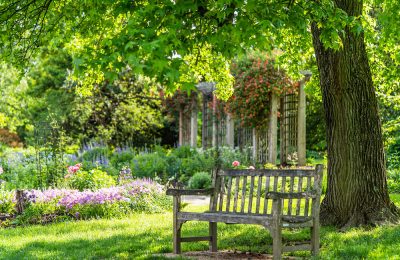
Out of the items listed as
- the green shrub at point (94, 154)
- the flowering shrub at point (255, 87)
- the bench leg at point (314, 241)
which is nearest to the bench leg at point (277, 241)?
the bench leg at point (314, 241)

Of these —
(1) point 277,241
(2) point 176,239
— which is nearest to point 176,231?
(2) point 176,239

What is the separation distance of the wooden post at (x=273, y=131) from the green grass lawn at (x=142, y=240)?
21.8 ft

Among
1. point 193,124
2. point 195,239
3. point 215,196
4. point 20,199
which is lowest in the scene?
point 195,239

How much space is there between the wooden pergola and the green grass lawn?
6633 millimetres

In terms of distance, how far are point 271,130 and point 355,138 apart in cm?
775

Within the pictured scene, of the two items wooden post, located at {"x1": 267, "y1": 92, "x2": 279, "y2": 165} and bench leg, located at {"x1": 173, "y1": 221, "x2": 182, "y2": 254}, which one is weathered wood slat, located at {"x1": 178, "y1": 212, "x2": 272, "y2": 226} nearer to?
bench leg, located at {"x1": 173, "y1": 221, "x2": 182, "y2": 254}

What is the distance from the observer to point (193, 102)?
67.7 feet

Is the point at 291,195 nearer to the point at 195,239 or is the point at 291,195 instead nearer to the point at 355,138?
the point at 195,239

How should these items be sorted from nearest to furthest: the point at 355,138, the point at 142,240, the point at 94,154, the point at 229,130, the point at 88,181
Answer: the point at 142,240 < the point at 355,138 < the point at 88,181 < the point at 94,154 < the point at 229,130

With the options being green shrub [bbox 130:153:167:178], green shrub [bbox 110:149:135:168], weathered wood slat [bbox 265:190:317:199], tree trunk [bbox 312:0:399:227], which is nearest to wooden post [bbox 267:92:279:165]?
green shrub [bbox 130:153:167:178]

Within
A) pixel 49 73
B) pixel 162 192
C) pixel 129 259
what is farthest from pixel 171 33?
pixel 49 73

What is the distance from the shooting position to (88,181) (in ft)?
35.0

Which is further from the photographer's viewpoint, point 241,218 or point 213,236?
point 213,236

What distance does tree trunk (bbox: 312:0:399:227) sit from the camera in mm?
7695
